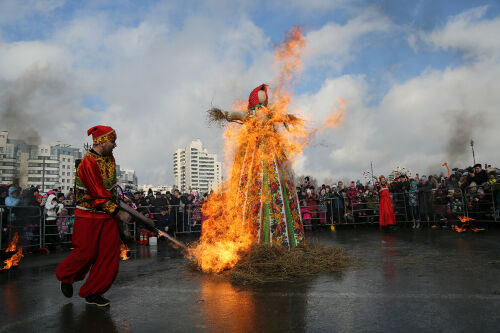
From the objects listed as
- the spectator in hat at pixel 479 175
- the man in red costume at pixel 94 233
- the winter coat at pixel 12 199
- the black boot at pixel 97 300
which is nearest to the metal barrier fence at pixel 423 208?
the spectator in hat at pixel 479 175

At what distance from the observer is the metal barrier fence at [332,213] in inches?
393

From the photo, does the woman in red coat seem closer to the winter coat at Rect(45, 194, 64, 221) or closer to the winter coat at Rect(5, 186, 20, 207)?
the winter coat at Rect(45, 194, 64, 221)

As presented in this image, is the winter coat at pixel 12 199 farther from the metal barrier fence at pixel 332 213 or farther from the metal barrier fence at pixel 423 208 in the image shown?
the metal barrier fence at pixel 423 208

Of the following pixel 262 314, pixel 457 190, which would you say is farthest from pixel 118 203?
pixel 457 190

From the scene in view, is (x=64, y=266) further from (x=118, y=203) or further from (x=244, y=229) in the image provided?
(x=244, y=229)

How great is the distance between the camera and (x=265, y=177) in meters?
6.02

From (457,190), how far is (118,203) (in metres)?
A: 12.6

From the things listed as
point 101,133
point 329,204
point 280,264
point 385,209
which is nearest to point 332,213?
point 329,204

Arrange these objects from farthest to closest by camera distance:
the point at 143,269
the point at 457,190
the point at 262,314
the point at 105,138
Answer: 1. the point at 457,190
2. the point at 143,269
3. the point at 105,138
4. the point at 262,314

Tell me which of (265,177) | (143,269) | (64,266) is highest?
(265,177)

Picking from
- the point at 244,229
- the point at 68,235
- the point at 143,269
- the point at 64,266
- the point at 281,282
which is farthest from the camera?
the point at 68,235

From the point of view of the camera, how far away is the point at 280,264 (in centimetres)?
505

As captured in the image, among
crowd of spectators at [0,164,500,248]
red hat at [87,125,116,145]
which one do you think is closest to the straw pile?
red hat at [87,125,116,145]

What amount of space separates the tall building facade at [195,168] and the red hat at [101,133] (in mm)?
158393
